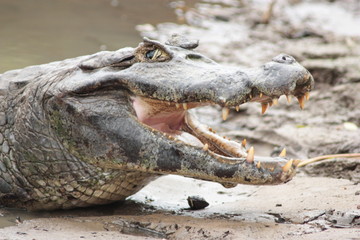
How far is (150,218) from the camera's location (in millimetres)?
4047

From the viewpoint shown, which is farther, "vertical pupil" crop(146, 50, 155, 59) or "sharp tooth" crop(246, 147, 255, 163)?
"vertical pupil" crop(146, 50, 155, 59)

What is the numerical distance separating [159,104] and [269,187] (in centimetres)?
127

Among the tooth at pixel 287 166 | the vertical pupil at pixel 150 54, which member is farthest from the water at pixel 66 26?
the tooth at pixel 287 166

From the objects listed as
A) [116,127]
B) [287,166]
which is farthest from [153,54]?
[287,166]

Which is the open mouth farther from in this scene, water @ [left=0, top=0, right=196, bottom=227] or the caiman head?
water @ [left=0, top=0, right=196, bottom=227]

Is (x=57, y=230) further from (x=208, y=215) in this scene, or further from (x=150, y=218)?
(x=208, y=215)

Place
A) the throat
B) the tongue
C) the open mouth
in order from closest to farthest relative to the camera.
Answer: the open mouth → the throat → the tongue

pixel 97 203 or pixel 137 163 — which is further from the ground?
pixel 137 163

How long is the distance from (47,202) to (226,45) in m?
5.94

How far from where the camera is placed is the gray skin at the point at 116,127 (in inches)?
148

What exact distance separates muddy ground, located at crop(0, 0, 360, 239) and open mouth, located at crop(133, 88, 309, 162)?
1.40 feet

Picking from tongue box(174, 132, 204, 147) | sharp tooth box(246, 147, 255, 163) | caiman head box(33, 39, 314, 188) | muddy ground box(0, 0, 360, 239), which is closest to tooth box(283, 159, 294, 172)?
caiman head box(33, 39, 314, 188)

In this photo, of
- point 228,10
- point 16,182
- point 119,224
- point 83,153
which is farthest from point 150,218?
point 228,10

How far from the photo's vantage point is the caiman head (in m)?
3.74
